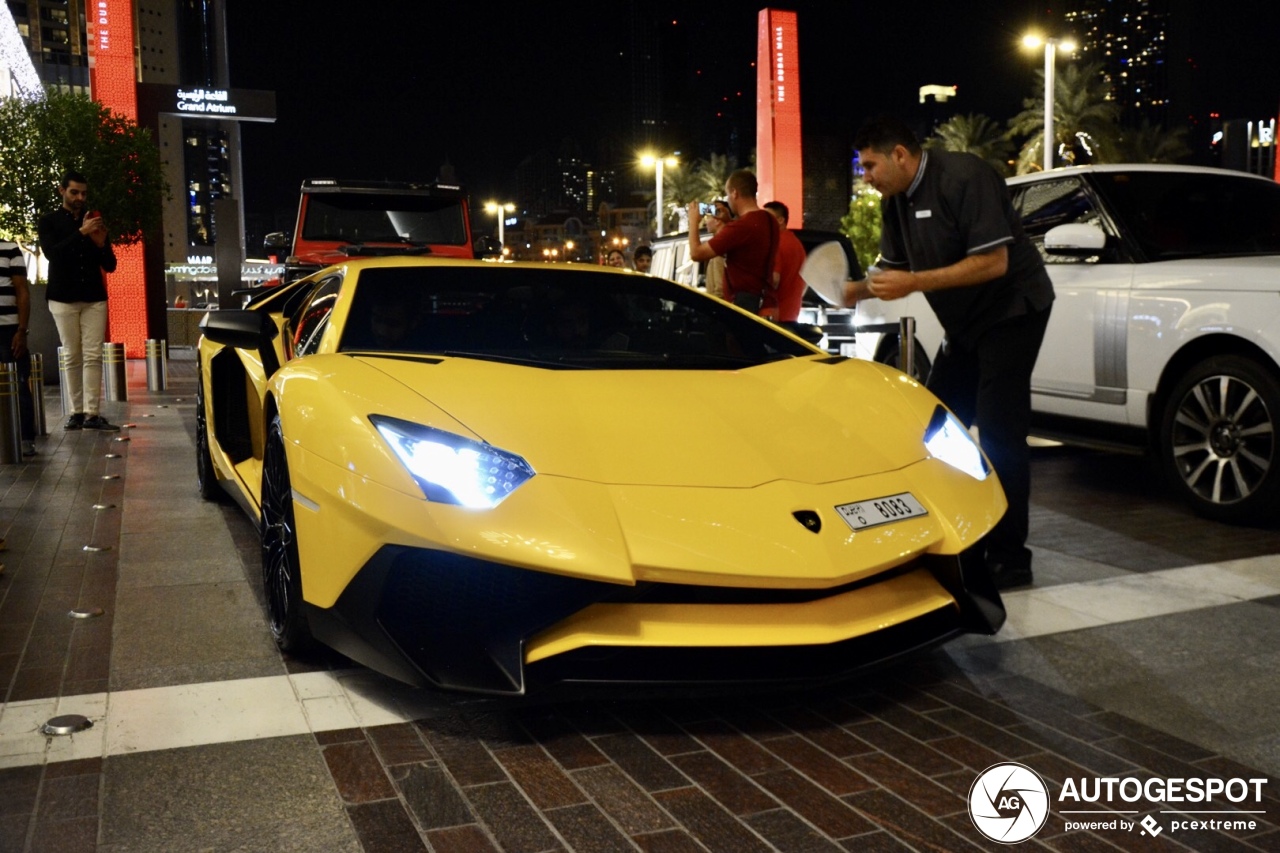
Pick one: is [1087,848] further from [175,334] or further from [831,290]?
[175,334]

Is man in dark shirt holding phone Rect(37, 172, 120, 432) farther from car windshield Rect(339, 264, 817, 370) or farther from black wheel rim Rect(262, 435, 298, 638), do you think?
black wheel rim Rect(262, 435, 298, 638)

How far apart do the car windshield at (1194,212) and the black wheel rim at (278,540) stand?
434 centimetres

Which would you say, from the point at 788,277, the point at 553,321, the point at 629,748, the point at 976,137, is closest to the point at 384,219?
the point at 788,277

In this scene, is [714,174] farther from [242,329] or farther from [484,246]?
[242,329]

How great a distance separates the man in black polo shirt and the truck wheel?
1292mm

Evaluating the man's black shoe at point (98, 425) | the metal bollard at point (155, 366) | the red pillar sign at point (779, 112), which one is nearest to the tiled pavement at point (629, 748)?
the man's black shoe at point (98, 425)

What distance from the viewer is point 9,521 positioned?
5703mm

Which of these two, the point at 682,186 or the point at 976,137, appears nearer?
the point at 976,137

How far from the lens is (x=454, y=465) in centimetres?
282

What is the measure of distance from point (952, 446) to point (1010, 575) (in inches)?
42.8

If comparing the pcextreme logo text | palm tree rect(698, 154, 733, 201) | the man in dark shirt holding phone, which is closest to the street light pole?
the man in dark shirt holding phone

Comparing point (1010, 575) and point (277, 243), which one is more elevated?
point (277, 243)

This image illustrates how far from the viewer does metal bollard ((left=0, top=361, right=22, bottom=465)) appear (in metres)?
7.32

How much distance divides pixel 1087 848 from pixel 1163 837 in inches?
6.8
